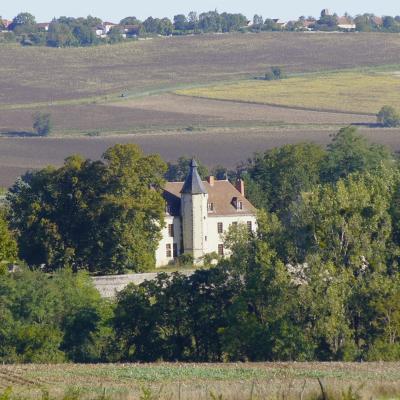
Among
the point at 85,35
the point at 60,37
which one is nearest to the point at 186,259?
the point at 60,37

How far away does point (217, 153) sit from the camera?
10806 centimetres

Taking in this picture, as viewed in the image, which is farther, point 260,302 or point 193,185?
point 193,185

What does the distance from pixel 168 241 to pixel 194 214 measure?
1.55 meters

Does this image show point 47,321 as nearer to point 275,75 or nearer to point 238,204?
point 238,204

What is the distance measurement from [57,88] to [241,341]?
122050mm

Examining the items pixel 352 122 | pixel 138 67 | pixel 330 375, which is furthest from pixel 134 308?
pixel 138 67

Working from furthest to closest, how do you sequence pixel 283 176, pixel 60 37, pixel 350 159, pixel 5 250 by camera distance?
pixel 60 37 < pixel 350 159 < pixel 283 176 < pixel 5 250

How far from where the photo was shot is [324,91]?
498 feet

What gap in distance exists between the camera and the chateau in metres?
60.2

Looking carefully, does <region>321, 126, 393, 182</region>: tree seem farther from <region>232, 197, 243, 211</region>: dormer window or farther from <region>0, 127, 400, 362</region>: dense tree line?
<region>0, 127, 400, 362</region>: dense tree line

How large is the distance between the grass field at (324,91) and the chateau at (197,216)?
255ft

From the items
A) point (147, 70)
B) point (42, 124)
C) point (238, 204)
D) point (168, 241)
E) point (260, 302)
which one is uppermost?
point (260, 302)

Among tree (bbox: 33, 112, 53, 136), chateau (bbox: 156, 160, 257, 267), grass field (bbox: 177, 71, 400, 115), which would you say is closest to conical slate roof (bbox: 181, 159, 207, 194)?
chateau (bbox: 156, 160, 257, 267)

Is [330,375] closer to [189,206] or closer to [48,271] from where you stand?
[48,271]
